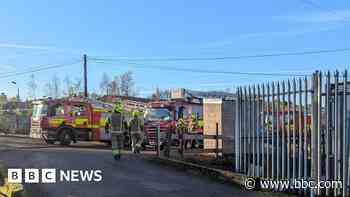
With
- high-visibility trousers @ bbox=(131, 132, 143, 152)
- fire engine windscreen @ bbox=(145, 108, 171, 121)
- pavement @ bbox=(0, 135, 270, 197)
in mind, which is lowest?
pavement @ bbox=(0, 135, 270, 197)

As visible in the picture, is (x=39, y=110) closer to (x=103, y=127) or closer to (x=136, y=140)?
(x=103, y=127)

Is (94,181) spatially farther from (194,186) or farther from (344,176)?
(344,176)

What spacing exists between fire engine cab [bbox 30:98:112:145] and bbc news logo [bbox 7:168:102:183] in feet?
46.6

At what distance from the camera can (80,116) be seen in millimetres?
29781

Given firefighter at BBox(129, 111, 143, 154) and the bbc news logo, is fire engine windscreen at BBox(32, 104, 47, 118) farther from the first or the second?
the bbc news logo

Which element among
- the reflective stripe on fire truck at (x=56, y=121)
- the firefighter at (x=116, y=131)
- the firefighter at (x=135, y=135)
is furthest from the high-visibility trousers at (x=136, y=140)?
the reflective stripe on fire truck at (x=56, y=121)

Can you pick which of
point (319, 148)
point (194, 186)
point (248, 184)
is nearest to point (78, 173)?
point (194, 186)

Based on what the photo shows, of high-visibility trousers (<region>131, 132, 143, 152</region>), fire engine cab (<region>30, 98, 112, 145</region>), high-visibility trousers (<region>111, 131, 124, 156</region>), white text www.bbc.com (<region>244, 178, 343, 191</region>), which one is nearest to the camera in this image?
white text www.bbc.com (<region>244, 178, 343, 191</region>)

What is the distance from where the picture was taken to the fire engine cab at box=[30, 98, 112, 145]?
→ 28984mm

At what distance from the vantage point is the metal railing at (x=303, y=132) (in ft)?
34.7

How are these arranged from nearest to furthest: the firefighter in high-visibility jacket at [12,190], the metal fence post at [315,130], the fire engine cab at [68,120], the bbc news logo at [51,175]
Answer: the firefighter in high-visibility jacket at [12,190], the metal fence post at [315,130], the bbc news logo at [51,175], the fire engine cab at [68,120]

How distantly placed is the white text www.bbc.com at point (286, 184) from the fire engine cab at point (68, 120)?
56.0ft

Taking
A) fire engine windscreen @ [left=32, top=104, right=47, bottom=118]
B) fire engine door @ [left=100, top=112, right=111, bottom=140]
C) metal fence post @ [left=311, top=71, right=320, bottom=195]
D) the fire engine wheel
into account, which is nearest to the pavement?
metal fence post @ [left=311, top=71, right=320, bottom=195]

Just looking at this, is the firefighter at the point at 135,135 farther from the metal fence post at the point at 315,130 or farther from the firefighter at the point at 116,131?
the metal fence post at the point at 315,130
